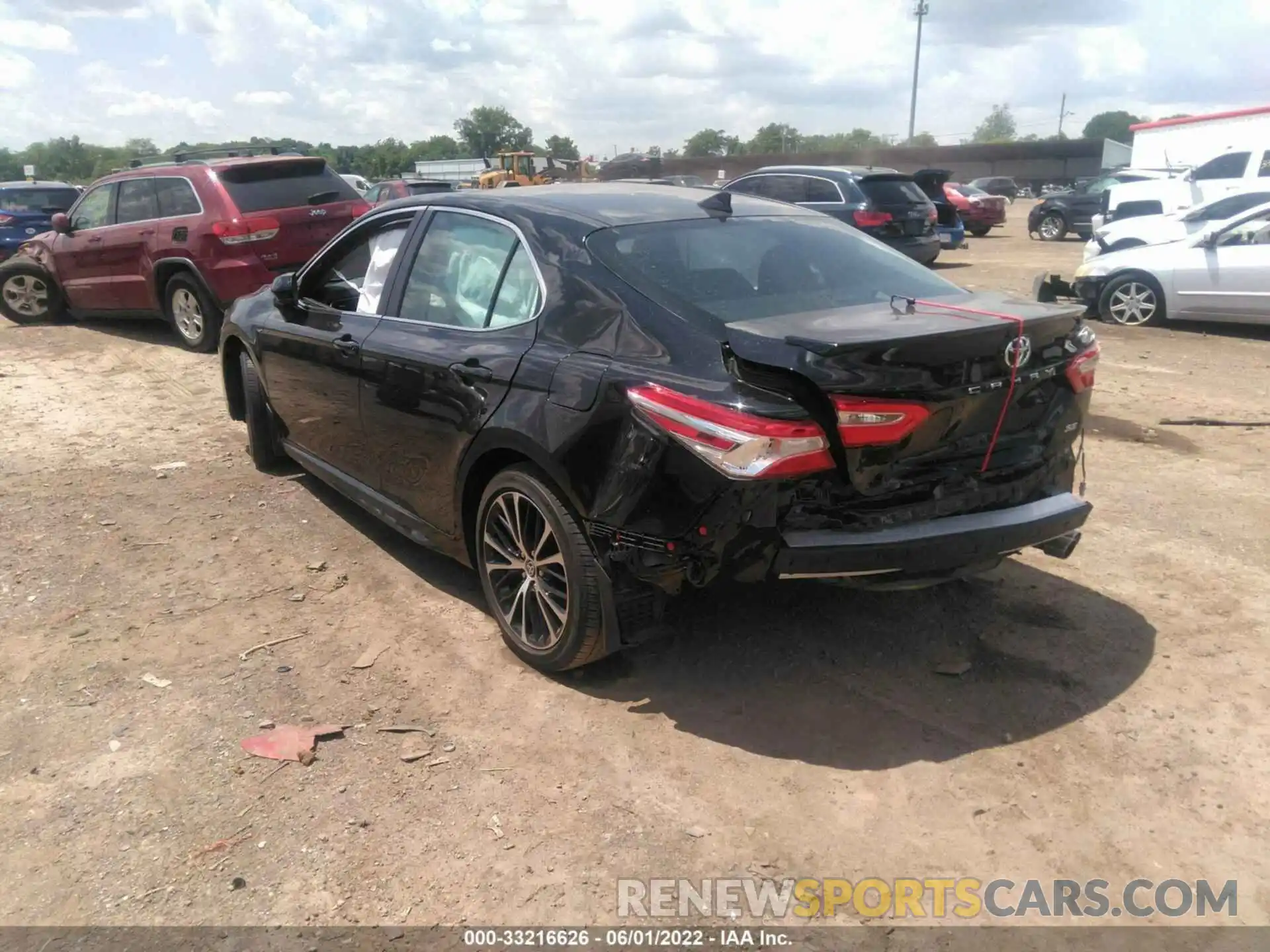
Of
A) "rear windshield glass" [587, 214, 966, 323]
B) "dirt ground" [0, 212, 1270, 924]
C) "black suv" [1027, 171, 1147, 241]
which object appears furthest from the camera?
"black suv" [1027, 171, 1147, 241]

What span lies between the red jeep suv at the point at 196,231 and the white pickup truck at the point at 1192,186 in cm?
1454

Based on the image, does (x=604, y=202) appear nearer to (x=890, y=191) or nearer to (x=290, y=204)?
(x=290, y=204)

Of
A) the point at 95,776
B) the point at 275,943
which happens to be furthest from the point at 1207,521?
the point at 95,776

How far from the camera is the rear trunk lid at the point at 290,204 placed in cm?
901

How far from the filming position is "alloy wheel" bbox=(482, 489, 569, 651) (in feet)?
11.2

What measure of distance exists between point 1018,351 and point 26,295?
11758 millimetres

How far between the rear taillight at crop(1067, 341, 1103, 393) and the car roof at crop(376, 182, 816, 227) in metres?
1.35

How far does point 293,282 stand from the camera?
16.3 ft

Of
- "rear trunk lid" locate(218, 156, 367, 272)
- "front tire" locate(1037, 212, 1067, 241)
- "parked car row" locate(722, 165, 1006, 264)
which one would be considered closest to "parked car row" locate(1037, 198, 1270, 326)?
"parked car row" locate(722, 165, 1006, 264)

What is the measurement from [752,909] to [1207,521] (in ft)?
12.1

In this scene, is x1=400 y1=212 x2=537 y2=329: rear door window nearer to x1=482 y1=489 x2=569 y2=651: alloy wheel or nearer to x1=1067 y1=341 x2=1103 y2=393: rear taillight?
x1=482 y1=489 x2=569 y2=651: alloy wheel

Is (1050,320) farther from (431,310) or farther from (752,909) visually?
(431,310)

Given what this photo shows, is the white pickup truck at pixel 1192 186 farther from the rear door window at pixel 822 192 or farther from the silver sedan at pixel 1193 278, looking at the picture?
the silver sedan at pixel 1193 278

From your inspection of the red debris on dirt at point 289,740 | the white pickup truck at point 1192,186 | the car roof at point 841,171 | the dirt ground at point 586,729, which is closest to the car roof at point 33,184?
the car roof at point 841,171
